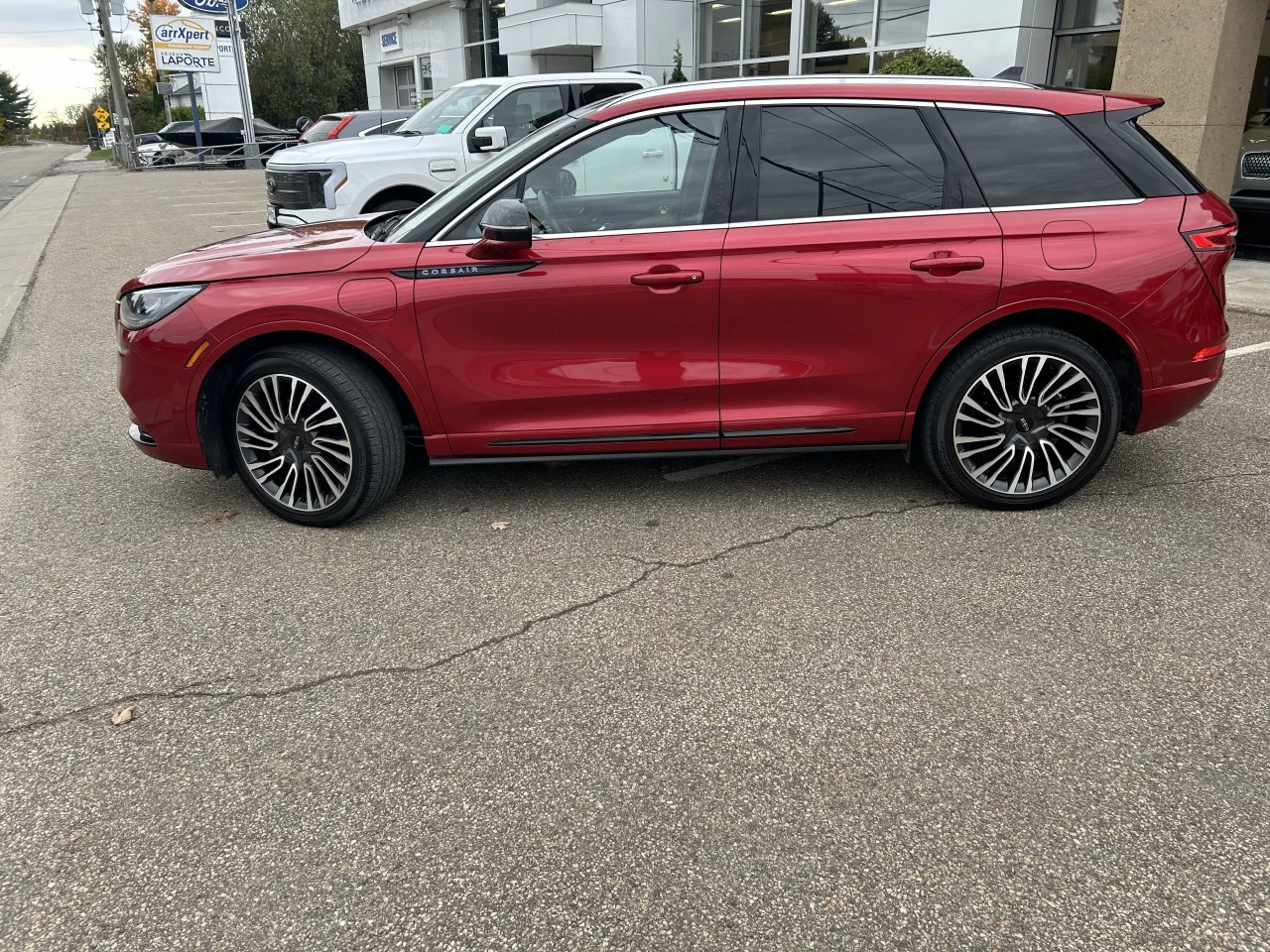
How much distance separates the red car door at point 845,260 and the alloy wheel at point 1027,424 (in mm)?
311

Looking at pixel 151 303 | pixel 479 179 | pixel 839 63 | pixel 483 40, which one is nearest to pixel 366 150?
pixel 151 303

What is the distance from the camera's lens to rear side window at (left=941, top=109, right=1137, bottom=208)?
4.16 meters

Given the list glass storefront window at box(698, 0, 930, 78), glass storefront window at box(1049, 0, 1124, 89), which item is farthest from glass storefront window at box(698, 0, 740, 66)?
glass storefront window at box(1049, 0, 1124, 89)

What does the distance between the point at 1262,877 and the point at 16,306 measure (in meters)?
11.1

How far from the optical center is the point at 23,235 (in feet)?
53.1

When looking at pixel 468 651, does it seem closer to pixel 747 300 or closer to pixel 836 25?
pixel 747 300

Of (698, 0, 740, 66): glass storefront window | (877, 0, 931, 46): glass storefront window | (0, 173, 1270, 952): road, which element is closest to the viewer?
(0, 173, 1270, 952): road

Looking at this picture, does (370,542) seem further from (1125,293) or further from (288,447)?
(1125,293)

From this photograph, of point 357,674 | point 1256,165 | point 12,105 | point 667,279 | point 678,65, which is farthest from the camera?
point 12,105

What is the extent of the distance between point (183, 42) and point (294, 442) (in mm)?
46824

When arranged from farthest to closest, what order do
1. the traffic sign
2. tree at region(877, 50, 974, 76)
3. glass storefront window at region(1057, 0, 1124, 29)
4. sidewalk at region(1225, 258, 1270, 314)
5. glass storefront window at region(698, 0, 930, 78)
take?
the traffic sign < glass storefront window at region(698, 0, 930, 78) < glass storefront window at region(1057, 0, 1124, 29) < tree at region(877, 50, 974, 76) < sidewalk at region(1225, 258, 1270, 314)

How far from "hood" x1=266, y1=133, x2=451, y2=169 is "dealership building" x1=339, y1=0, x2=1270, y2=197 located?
379 centimetres

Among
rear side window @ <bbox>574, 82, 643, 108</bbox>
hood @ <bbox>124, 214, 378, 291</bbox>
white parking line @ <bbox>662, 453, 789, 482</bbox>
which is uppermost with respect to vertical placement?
rear side window @ <bbox>574, 82, 643, 108</bbox>

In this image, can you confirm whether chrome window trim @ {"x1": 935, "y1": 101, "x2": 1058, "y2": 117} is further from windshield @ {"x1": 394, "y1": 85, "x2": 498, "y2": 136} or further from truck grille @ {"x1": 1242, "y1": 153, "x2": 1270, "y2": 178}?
truck grille @ {"x1": 1242, "y1": 153, "x2": 1270, "y2": 178}
